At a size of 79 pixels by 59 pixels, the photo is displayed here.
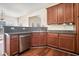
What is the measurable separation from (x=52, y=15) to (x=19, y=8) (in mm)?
782

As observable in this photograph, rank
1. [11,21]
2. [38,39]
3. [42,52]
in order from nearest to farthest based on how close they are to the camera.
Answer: [11,21] → [42,52] → [38,39]

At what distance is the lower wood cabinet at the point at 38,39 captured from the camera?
2.36m

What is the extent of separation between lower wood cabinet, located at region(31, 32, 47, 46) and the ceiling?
51 centimetres

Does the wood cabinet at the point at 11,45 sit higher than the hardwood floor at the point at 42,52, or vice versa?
the wood cabinet at the point at 11,45

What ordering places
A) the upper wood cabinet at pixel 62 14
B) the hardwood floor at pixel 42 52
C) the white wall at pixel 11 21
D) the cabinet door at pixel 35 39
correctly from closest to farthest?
1. the white wall at pixel 11 21
2. the hardwood floor at pixel 42 52
3. the cabinet door at pixel 35 39
4. the upper wood cabinet at pixel 62 14

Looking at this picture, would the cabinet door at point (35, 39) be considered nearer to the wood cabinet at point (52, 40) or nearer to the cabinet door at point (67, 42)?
the wood cabinet at point (52, 40)

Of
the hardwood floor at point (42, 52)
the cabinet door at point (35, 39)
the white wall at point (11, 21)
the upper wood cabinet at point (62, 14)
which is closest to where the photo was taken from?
the white wall at point (11, 21)

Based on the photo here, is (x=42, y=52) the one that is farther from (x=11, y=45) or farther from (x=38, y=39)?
(x=11, y=45)

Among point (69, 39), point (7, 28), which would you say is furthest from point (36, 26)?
point (69, 39)

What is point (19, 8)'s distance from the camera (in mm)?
2139

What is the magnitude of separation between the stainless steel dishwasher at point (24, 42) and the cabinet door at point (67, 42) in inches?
30.4

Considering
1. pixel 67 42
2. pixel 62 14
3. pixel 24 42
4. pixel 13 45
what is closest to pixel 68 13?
pixel 62 14

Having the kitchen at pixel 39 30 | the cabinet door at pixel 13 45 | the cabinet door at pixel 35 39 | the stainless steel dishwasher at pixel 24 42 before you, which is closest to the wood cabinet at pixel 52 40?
the kitchen at pixel 39 30

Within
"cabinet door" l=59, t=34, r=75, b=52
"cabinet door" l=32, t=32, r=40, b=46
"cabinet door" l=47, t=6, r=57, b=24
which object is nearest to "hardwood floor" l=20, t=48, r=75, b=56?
"cabinet door" l=32, t=32, r=40, b=46
